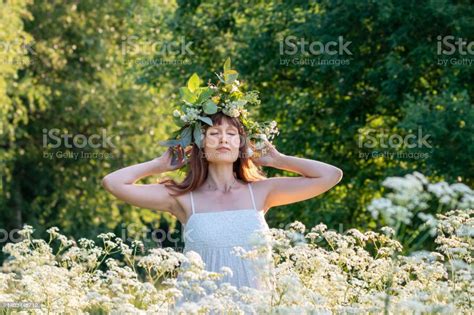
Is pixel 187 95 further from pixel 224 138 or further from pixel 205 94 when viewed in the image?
pixel 224 138

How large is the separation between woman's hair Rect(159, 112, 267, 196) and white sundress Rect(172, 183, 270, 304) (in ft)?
0.71

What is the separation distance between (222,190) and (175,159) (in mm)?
394

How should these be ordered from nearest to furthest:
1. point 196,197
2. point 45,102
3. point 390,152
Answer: point 196,197 → point 390,152 → point 45,102

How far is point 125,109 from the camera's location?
2648 cm

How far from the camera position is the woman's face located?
6.68 meters

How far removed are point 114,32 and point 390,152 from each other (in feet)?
40.2

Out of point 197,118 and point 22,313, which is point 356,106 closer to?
point 197,118

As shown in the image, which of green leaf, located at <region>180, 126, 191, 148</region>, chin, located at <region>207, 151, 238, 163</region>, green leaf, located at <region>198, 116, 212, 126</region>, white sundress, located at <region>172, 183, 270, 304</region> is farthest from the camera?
green leaf, located at <region>180, 126, 191, 148</region>

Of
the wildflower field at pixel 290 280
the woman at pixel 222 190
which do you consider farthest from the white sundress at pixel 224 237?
the wildflower field at pixel 290 280

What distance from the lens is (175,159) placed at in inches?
275

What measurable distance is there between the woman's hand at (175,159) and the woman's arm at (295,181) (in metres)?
0.47

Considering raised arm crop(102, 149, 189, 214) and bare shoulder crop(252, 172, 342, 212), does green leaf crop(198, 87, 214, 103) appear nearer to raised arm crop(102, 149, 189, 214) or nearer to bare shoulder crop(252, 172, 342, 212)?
raised arm crop(102, 149, 189, 214)

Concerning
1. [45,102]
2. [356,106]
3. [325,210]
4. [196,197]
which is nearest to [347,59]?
[356,106]

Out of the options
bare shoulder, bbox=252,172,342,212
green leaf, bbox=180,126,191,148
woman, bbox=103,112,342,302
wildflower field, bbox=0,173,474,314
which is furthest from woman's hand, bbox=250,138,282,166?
wildflower field, bbox=0,173,474,314
